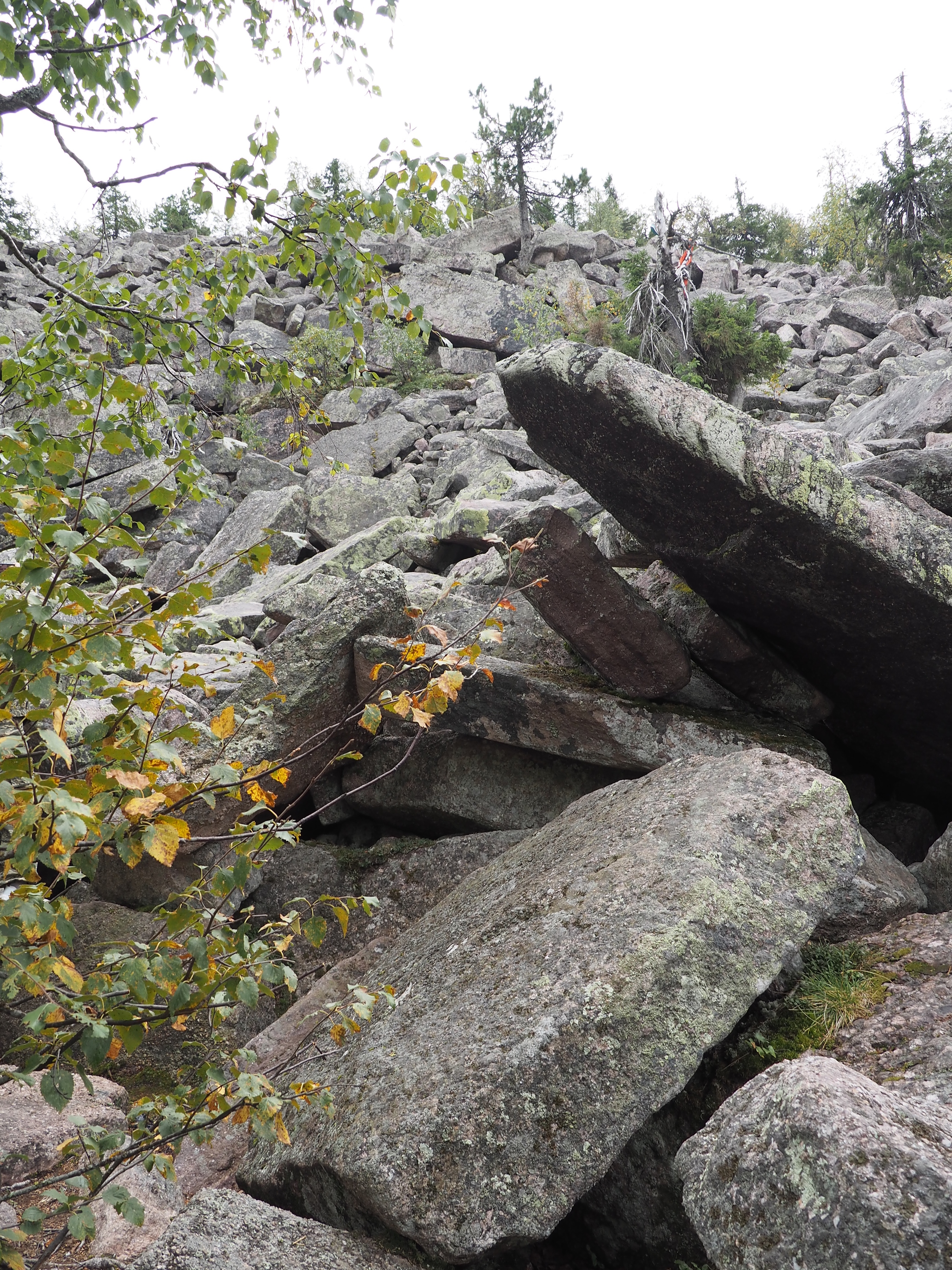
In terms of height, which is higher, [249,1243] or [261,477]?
[261,477]

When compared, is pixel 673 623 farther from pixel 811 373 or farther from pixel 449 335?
pixel 449 335

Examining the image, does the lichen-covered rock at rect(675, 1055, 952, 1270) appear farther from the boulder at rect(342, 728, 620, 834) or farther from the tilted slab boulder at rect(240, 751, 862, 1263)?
the boulder at rect(342, 728, 620, 834)

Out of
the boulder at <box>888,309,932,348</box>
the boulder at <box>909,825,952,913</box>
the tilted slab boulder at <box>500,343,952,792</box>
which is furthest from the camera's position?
the boulder at <box>888,309,932,348</box>

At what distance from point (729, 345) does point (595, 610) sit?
39.6 ft

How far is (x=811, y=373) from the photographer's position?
845 inches

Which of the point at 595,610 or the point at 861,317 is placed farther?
the point at 861,317

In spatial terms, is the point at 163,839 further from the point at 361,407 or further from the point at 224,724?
the point at 361,407

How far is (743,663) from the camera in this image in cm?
706

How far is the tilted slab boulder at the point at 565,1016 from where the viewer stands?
3.52 metres

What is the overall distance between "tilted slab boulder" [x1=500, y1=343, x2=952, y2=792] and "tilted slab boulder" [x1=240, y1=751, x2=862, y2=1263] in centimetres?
149

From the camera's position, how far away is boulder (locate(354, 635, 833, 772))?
6.77 meters

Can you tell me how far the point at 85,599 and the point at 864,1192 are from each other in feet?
9.27

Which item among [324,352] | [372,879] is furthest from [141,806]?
[324,352]

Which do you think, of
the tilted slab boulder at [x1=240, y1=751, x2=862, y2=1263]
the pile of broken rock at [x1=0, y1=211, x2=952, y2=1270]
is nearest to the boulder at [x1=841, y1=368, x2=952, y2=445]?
the pile of broken rock at [x1=0, y1=211, x2=952, y2=1270]
